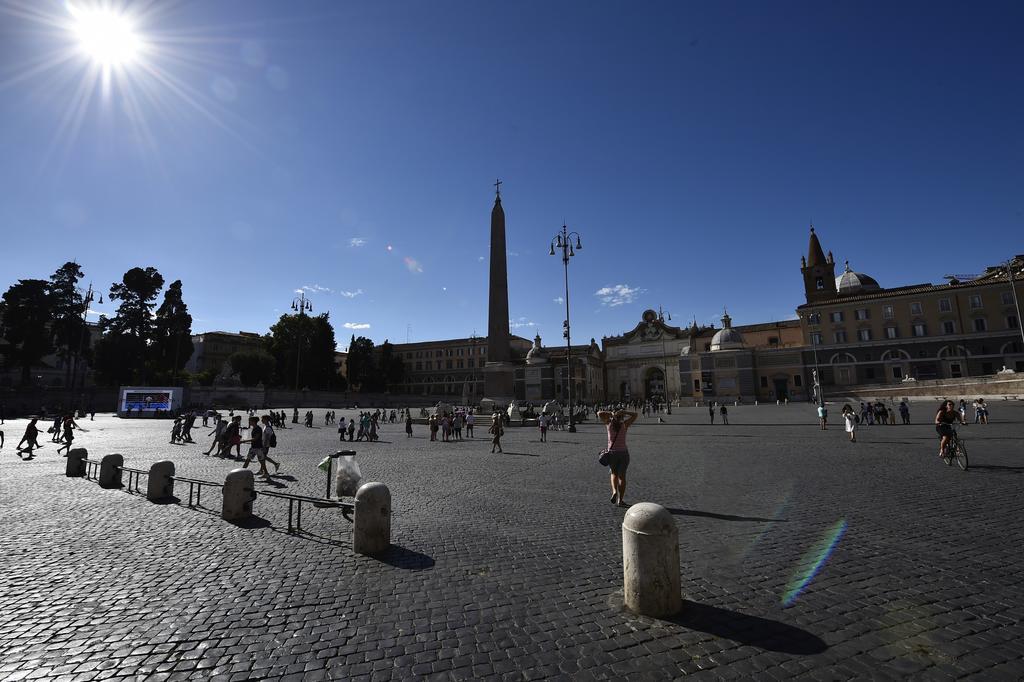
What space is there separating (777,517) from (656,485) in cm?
258

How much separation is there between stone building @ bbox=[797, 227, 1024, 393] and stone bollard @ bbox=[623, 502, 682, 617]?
4858cm

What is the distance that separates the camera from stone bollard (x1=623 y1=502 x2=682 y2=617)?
3.32m

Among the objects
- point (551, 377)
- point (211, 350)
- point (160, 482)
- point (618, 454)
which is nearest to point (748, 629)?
point (618, 454)

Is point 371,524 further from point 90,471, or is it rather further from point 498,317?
point 498,317

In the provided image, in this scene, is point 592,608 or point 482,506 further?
point 482,506

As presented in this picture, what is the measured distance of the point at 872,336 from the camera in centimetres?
5034

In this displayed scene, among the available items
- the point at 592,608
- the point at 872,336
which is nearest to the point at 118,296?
the point at 592,608

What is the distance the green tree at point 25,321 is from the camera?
44.4 metres

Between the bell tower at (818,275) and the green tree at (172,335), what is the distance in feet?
243

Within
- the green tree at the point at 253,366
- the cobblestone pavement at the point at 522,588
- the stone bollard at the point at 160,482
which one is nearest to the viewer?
the cobblestone pavement at the point at 522,588

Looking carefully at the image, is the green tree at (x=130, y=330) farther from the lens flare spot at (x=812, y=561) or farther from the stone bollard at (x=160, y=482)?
the lens flare spot at (x=812, y=561)

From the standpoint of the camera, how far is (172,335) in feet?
162

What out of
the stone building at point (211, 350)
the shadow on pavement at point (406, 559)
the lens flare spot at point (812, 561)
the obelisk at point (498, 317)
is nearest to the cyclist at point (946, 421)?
the lens flare spot at point (812, 561)

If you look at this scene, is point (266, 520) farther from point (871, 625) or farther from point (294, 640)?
point (871, 625)
